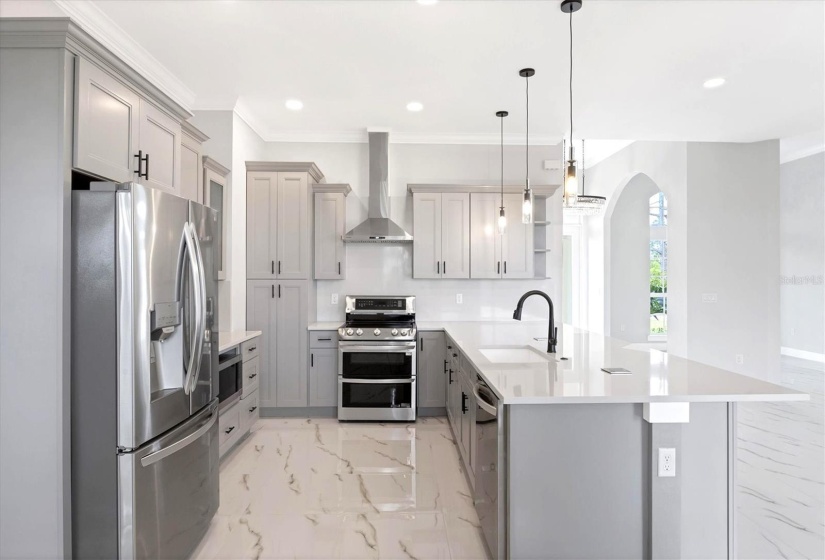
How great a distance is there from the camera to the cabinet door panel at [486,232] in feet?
15.0

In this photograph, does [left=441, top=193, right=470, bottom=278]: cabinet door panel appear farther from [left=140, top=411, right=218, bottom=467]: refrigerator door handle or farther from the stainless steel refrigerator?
the stainless steel refrigerator

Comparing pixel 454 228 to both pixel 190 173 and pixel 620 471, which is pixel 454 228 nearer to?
pixel 190 173

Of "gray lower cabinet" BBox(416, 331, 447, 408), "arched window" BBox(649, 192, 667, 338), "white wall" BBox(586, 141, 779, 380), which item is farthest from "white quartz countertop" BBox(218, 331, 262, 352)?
"arched window" BBox(649, 192, 667, 338)

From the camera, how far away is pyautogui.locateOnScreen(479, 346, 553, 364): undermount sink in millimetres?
2515

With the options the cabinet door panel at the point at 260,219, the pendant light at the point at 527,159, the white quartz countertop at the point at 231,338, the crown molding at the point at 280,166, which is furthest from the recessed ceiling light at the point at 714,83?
the white quartz countertop at the point at 231,338

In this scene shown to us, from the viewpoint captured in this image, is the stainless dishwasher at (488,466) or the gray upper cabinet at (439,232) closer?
the stainless dishwasher at (488,466)

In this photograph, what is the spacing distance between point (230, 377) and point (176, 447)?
1.33 metres

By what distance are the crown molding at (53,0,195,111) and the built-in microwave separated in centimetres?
202

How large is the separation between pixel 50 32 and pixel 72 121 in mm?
332

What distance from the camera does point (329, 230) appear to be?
449cm

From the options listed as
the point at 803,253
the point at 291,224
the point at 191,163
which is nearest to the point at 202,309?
the point at 191,163

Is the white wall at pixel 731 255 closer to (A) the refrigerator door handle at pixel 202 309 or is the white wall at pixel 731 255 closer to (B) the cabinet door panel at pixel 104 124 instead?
(A) the refrigerator door handle at pixel 202 309

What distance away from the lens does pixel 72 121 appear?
1736 millimetres

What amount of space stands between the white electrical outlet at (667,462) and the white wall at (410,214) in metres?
3.15
